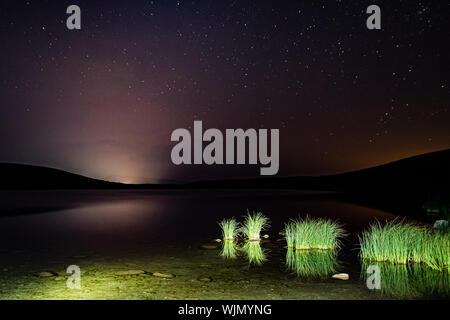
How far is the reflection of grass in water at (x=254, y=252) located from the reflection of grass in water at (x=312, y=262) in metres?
0.77

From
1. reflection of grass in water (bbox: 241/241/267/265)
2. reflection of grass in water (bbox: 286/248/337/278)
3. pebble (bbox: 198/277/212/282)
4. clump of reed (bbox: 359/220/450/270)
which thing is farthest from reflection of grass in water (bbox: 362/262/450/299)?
pebble (bbox: 198/277/212/282)

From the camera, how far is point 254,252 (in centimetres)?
1473

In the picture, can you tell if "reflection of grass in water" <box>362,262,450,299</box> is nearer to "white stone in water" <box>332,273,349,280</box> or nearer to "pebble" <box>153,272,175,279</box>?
"white stone in water" <box>332,273,349,280</box>

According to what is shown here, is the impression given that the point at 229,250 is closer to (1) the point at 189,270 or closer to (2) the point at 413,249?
(1) the point at 189,270

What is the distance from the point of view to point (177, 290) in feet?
31.6

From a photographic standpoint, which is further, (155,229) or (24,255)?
(155,229)

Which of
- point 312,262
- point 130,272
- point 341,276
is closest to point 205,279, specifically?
point 130,272

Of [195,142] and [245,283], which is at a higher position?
[195,142]

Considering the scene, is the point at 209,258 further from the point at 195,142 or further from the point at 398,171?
the point at 398,171

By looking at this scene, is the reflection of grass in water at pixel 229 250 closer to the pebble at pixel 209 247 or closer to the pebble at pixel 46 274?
the pebble at pixel 209 247

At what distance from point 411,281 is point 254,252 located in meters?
5.39

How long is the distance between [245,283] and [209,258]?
3.64 meters

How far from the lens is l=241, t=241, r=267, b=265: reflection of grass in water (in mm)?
13273
